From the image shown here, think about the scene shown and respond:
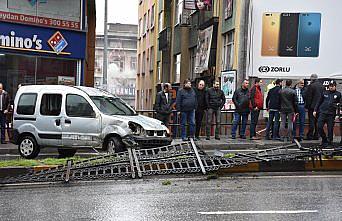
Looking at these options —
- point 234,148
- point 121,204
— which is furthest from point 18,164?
point 234,148

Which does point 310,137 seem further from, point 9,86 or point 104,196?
point 9,86

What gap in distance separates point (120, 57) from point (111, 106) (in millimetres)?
76648

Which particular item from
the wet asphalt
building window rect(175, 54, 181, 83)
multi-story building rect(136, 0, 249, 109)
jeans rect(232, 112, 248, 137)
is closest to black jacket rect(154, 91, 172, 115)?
jeans rect(232, 112, 248, 137)

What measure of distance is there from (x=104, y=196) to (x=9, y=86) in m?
12.9

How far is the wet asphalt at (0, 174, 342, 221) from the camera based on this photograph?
679 centimetres

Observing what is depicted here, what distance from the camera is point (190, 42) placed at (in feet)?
104

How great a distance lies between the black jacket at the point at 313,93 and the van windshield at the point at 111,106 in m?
5.41

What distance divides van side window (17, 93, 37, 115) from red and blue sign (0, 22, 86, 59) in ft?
21.1

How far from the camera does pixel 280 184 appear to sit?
9016 millimetres

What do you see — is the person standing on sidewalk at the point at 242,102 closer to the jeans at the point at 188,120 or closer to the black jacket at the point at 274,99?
the black jacket at the point at 274,99

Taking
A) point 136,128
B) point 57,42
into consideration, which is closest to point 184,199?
point 136,128

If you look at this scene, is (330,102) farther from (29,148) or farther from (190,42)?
(190,42)

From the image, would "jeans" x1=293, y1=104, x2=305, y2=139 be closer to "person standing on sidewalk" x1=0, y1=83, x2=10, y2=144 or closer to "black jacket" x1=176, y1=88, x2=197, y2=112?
"black jacket" x1=176, y1=88, x2=197, y2=112

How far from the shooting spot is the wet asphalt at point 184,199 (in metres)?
6.79
